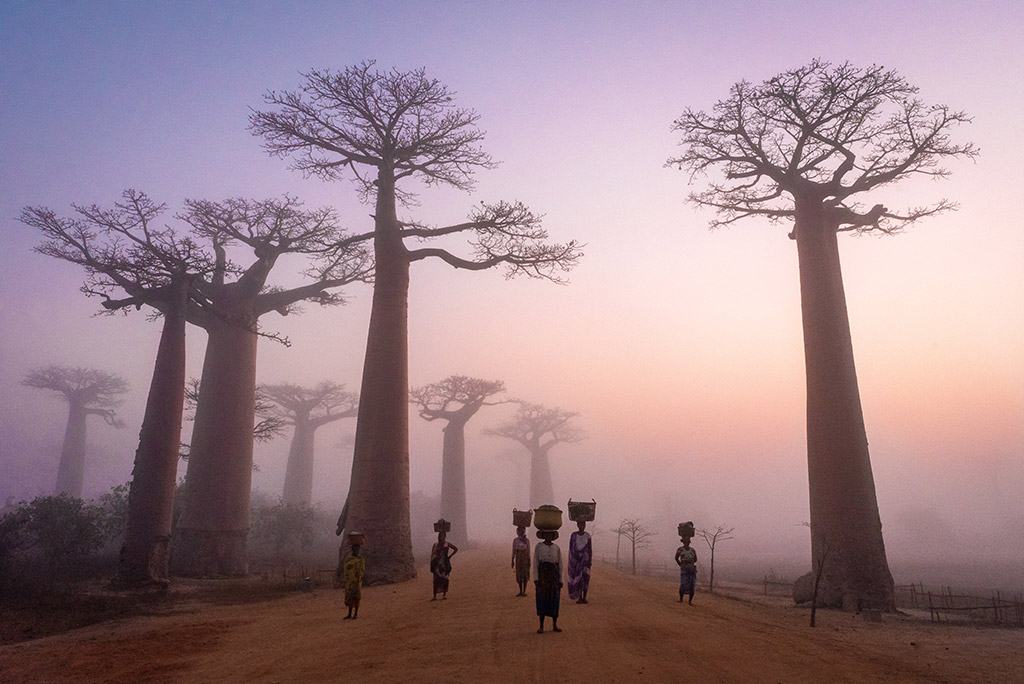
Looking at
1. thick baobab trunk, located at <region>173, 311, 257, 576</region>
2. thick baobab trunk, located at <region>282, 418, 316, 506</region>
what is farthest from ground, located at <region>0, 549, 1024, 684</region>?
thick baobab trunk, located at <region>282, 418, 316, 506</region>

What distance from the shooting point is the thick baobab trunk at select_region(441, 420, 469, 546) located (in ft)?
111

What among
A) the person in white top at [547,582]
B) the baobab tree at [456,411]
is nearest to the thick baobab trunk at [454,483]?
the baobab tree at [456,411]

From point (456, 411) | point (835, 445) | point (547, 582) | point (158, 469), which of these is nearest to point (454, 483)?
point (456, 411)

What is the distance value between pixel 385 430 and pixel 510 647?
9136mm

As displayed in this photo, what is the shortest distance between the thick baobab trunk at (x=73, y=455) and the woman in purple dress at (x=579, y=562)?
37.1 meters

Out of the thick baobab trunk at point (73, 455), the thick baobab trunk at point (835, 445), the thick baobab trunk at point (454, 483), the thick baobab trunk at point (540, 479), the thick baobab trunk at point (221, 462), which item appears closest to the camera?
the thick baobab trunk at point (835, 445)

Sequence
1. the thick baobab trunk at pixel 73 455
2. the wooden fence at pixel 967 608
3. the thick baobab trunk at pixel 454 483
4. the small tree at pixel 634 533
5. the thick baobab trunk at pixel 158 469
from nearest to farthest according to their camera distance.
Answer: the wooden fence at pixel 967 608 → the thick baobab trunk at pixel 158 469 → the small tree at pixel 634 533 → the thick baobab trunk at pixel 454 483 → the thick baobab trunk at pixel 73 455

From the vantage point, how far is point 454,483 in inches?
1350

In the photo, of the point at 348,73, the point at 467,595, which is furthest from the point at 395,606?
the point at 348,73

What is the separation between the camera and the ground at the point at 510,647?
18.4 feet

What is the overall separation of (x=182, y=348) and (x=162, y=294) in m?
1.43

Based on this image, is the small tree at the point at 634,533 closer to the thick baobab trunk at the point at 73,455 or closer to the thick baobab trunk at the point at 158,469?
the thick baobab trunk at the point at 158,469

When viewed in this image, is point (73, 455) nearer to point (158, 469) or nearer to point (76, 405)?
point (76, 405)

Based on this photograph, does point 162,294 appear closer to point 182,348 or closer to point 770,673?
point 182,348
